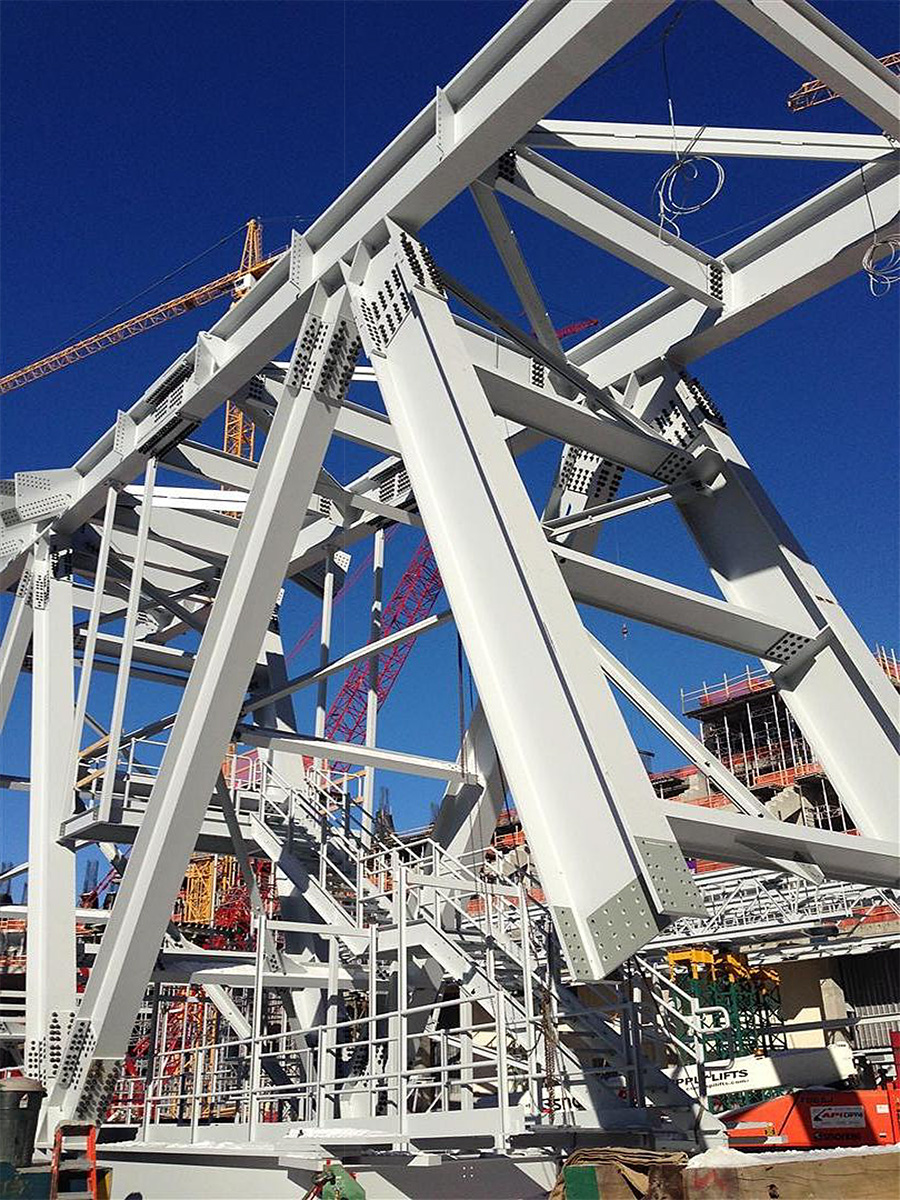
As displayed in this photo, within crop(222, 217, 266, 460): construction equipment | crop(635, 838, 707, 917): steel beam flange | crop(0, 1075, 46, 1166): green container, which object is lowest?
crop(0, 1075, 46, 1166): green container

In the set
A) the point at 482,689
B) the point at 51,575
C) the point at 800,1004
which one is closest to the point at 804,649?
the point at 482,689

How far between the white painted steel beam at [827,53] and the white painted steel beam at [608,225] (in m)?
2.29

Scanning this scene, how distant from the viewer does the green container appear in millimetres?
9891

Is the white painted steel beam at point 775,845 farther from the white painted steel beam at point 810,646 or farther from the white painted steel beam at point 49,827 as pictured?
the white painted steel beam at point 49,827

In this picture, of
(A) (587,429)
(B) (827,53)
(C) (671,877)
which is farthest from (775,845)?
(B) (827,53)

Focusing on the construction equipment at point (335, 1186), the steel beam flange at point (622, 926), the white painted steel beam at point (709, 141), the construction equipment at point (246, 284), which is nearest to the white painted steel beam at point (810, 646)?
the white painted steel beam at point (709, 141)

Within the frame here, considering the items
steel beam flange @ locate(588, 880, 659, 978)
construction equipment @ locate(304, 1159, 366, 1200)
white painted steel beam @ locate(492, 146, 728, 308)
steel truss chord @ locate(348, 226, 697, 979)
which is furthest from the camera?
white painted steel beam @ locate(492, 146, 728, 308)

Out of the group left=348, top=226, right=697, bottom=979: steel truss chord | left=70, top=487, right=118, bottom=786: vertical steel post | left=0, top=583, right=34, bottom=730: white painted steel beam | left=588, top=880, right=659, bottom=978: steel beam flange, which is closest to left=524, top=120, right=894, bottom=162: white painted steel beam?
left=348, top=226, right=697, bottom=979: steel truss chord

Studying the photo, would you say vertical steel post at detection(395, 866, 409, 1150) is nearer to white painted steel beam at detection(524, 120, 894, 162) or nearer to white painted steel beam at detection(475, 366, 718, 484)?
white painted steel beam at detection(475, 366, 718, 484)

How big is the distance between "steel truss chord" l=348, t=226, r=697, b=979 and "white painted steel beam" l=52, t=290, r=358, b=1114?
50.2 inches

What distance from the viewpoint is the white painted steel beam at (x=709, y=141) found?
988 cm

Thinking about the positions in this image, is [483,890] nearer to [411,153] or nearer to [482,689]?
[482,689]

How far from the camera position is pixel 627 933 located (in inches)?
258

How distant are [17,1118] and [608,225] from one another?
32.7ft
